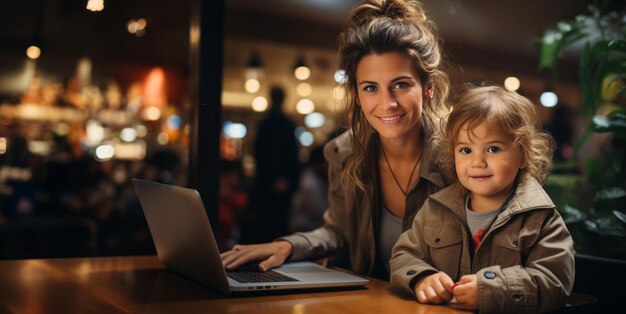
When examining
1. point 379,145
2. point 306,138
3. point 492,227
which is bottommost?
point 306,138

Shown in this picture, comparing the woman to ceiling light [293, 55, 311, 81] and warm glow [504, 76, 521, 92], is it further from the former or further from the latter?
ceiling light [293, 55, 311, 81]

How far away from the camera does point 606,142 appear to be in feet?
7.80

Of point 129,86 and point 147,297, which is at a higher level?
point 129,86

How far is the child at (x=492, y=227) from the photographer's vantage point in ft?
4.28

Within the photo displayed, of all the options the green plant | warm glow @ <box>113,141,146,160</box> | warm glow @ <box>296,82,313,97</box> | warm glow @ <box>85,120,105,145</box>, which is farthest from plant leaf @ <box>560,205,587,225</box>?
warm glow @ <box>296,82,313,97</box>

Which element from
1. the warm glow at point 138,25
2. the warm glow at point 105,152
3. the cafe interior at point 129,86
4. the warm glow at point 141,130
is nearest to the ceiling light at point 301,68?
the cafe interior at point 129,86

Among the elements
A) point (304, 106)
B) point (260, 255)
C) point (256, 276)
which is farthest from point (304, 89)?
point (256, 276)

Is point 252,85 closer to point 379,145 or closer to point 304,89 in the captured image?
point 304,89

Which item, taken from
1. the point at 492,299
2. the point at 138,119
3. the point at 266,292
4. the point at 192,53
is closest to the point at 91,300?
the point at 266,292

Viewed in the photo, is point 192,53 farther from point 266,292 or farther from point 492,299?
point 492,299

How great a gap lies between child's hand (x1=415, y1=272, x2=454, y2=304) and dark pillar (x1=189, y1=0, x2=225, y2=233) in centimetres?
98

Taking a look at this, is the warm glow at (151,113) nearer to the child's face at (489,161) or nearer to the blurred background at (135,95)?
the blurred background at (135,95)

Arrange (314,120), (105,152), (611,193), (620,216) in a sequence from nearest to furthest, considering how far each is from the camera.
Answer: (620,216), (611,193), (105,152), (314,120)

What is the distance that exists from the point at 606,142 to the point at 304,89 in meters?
10.9
